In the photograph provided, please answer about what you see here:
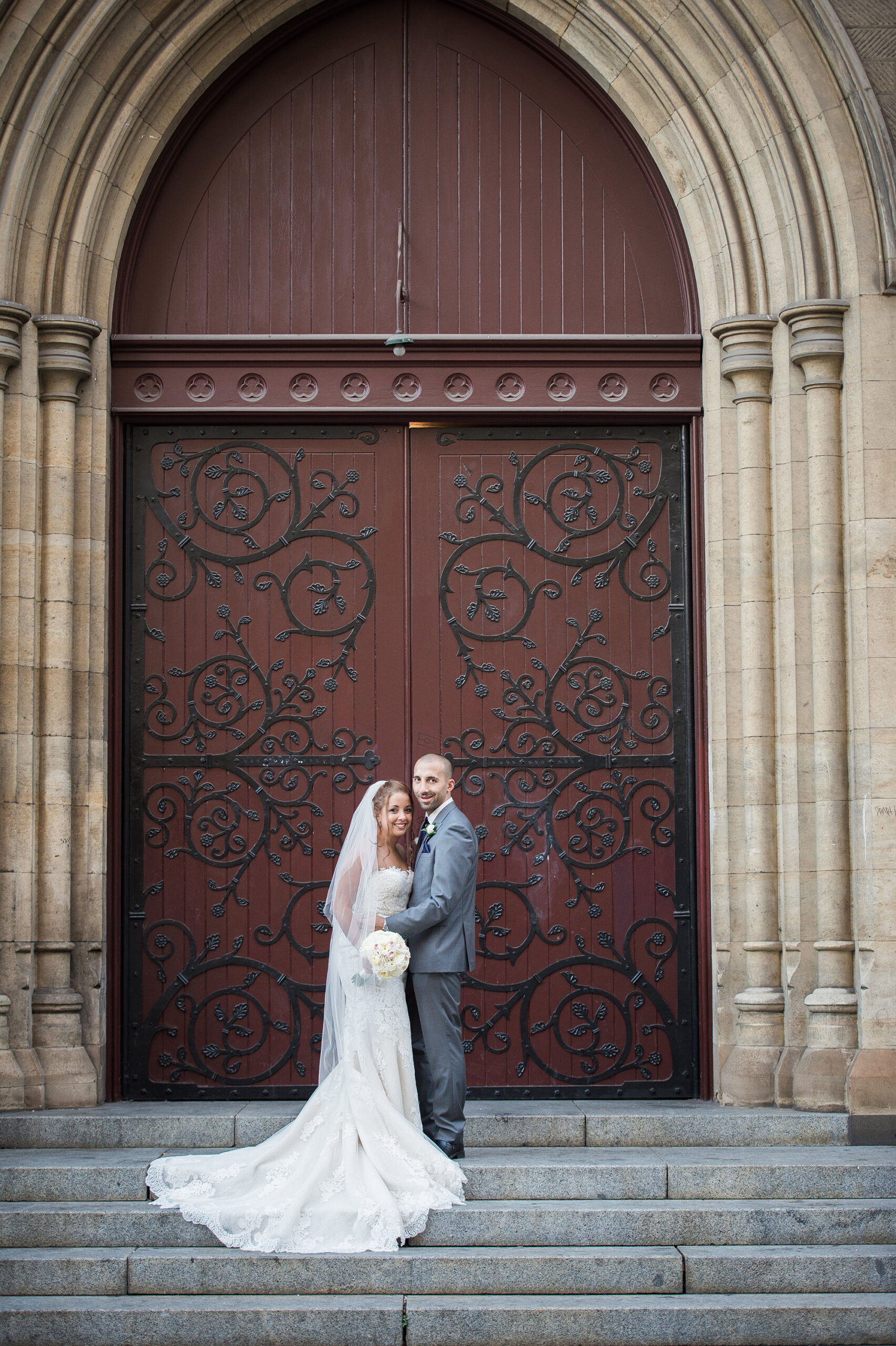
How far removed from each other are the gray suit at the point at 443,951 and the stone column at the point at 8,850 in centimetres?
176

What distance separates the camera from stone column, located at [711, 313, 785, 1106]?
6461mm

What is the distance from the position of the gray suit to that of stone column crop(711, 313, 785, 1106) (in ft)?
4.66

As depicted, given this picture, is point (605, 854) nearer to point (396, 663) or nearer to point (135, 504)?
point (396, 663)

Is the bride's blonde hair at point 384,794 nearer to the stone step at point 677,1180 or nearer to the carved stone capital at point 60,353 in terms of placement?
the stone step at point 677,1180

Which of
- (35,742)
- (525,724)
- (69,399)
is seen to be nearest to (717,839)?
(525,724)

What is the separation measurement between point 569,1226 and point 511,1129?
824 mm

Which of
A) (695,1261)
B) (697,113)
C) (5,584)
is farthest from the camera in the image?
(697,113)

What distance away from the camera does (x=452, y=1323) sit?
4902 mm

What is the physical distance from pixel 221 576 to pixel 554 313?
212 cm

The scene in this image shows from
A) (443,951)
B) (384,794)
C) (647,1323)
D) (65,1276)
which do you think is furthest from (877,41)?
(65,1276)

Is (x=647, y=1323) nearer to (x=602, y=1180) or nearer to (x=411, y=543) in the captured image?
(x=602, y=1180)

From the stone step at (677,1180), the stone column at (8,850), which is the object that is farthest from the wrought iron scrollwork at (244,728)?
the stone step at (677,1180)

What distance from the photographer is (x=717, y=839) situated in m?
6.77

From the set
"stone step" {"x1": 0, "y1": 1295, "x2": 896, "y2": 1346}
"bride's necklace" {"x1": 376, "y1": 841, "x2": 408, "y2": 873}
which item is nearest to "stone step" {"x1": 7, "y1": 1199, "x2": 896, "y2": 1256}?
"stone step" {"x1": 0, "y1": 1295, "x2": 896, "y2": 1346}
